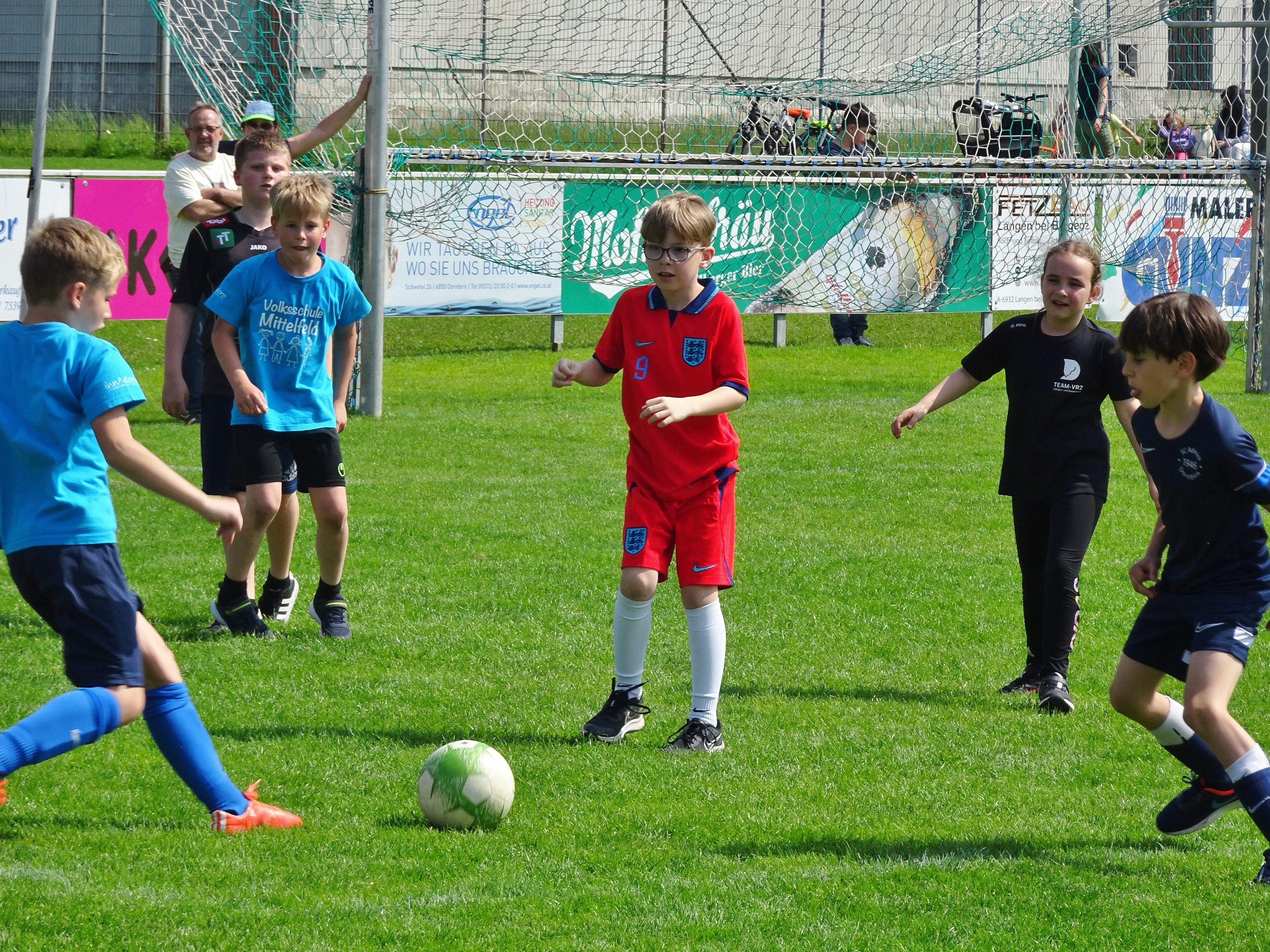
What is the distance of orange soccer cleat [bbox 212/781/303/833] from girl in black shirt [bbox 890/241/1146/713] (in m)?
2.64

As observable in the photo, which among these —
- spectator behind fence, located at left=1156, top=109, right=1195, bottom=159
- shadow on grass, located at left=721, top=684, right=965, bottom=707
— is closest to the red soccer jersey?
shadow on grass, located at left=721, top=684, right=965, bottom=707

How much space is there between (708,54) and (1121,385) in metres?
8.51

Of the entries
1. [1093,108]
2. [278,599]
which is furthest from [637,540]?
[1093,108]

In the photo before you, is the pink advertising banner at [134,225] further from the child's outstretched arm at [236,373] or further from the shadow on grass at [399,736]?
the shadow on grass at [399,736]

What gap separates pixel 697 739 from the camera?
493 centimetres

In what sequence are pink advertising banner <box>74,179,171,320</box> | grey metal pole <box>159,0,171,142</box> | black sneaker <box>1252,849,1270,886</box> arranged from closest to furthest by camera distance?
black sneaker <box>1252,849,1270,886</box>
pink advertising banner <box>74,179,171,320</box>
grey metal pole <box>159,0,171,142</box>

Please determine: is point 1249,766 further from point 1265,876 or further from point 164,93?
point 164,93

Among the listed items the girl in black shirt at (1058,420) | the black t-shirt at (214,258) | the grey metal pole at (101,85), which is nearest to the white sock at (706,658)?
the girl in black shirt at (1058,420)

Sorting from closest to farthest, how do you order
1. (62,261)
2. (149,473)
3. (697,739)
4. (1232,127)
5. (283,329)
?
(149,473), (62,261), (697,739), (283,329), (1232,127)

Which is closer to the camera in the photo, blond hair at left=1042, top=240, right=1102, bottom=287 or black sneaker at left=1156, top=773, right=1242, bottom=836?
black sneaker at left=1156, top=773, right=1242, bottom=836

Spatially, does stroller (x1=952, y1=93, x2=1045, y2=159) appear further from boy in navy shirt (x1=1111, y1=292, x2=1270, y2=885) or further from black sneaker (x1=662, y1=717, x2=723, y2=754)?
boy in navy shirt (x1=1111, y1=292, x2=1270, y2=885)

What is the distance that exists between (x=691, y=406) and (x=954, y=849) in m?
1.54

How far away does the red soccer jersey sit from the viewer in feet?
16.3

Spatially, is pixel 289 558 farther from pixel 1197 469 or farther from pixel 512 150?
pixel 512 150
